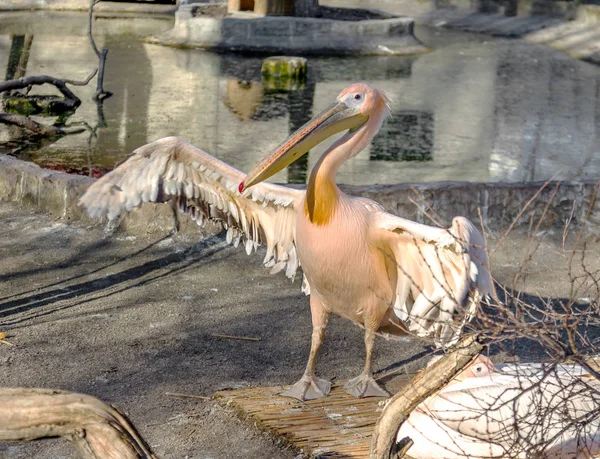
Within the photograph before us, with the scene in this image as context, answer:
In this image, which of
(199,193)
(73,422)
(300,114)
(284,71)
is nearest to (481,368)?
(199,193)

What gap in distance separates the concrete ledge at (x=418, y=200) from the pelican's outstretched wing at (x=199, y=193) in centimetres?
152

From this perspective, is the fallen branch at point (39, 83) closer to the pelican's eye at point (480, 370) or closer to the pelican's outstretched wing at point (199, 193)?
the pelican's outstretched wing at point (199, 193)

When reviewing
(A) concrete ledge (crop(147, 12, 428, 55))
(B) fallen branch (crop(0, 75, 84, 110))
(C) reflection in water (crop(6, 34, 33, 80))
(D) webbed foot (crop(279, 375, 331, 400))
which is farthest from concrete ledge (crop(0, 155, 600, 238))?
(A) concrete ledge (crop(147, 12, 428, 55))

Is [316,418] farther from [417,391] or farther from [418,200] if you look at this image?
[418,200]

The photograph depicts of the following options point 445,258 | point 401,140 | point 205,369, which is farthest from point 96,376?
point 401,140

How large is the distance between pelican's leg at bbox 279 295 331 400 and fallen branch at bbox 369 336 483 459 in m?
1.52

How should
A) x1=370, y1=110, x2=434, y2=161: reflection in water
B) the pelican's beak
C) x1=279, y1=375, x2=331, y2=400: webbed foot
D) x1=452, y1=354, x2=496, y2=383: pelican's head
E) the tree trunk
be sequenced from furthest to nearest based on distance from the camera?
1. the tree trunk
2. x1=370, y1=110, x2=434, y2=161: reflection in water
3. x1=279, y1=375, x2=331, y2=400: webbed foot
4. the pelican's beak
5. x1=452, y1=354, x2=496, y2=383: pelican's head

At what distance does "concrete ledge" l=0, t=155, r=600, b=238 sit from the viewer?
6348 mm

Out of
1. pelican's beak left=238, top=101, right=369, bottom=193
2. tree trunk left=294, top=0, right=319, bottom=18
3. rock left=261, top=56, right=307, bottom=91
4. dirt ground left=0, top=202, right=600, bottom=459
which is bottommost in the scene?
dirt ground left=0, top=202, right=600, bottom=459

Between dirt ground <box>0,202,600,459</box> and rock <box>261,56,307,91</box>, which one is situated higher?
rock <box>261,56,307,91</box>

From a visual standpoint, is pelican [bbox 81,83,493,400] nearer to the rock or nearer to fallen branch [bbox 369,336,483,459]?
fallen branch [bbox 369,336,483,459]

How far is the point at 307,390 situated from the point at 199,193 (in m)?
1.18

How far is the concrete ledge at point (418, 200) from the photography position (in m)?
6.35

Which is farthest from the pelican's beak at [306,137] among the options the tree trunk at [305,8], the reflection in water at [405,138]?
the tree trunk at [305,8]
